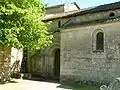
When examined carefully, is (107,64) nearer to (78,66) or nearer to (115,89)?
(78,66)

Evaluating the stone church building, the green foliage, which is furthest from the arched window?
the green foliage

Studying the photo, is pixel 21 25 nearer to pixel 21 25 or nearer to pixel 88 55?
pixel 21 25

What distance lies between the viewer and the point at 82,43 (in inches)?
811

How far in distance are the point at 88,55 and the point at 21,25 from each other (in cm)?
613

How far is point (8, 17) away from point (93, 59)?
24.8 ft

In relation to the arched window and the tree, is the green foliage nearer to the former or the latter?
the tree

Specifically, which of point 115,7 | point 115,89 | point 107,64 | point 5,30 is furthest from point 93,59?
point 115,89

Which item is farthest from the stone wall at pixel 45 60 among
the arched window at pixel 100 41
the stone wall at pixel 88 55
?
the arched window at pixel 100 41

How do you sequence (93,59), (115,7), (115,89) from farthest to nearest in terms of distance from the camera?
(115,7) < (93,59) < (115,89)

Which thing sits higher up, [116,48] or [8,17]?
[8,17]

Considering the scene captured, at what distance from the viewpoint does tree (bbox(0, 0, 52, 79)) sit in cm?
1662

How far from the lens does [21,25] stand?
58.4 feet

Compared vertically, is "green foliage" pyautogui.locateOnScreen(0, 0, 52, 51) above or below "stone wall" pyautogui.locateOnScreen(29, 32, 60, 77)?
above

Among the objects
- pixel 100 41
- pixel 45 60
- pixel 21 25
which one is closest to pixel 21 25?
pixel 21 25
